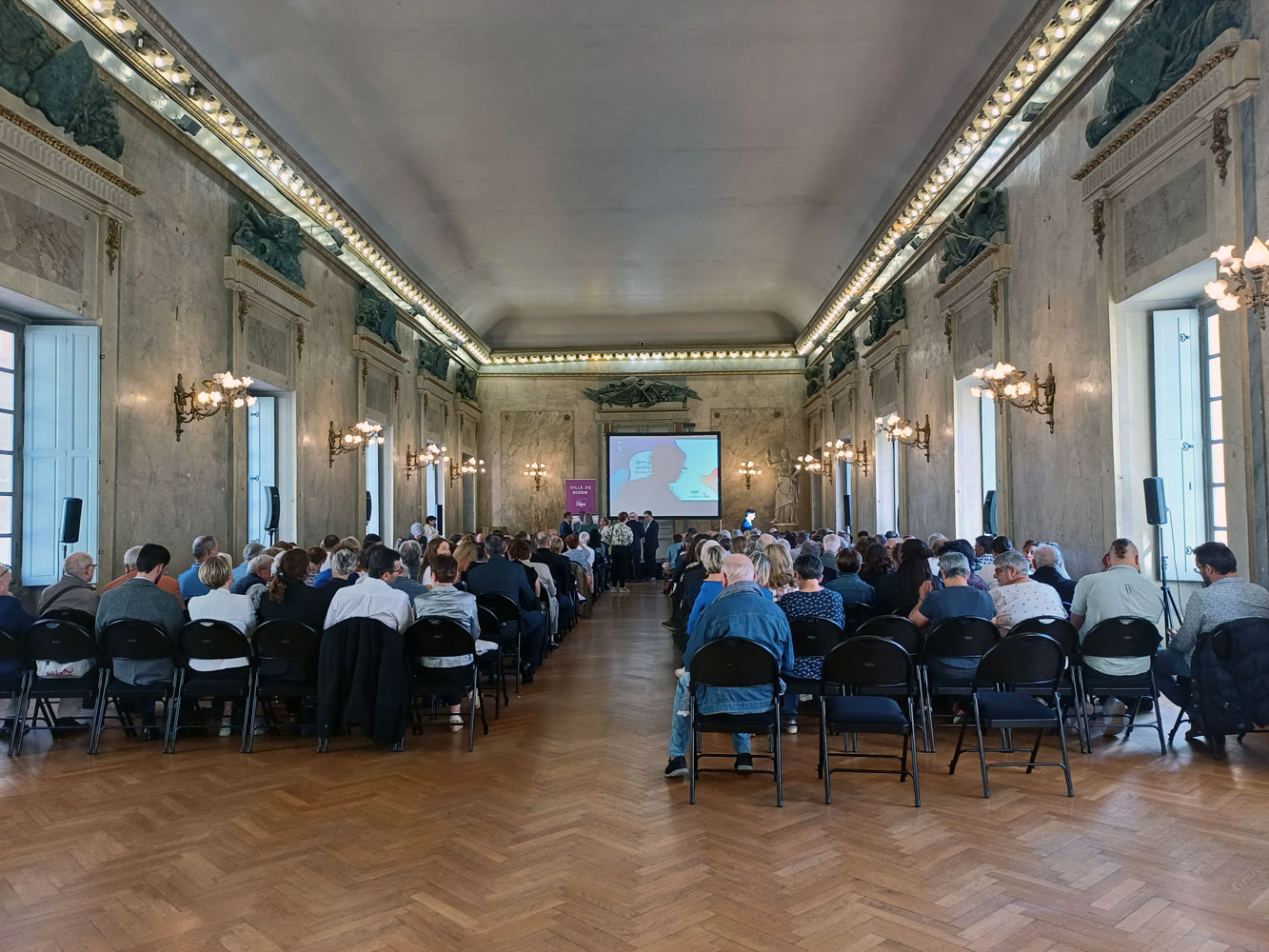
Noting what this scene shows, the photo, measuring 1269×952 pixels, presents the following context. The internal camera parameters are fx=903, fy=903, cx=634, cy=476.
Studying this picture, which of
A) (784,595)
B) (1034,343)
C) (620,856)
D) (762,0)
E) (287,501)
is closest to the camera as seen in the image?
(620,856)

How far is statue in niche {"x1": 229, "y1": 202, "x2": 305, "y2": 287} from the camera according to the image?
9.88 meters

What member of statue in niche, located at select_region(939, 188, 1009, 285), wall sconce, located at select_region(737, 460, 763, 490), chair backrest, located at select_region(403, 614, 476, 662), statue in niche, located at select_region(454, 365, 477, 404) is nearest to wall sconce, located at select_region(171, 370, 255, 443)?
chair backrest, located at select_region(403, 614, 476, 662)

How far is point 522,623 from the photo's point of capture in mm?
7379

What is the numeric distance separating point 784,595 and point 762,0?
5.57 meters

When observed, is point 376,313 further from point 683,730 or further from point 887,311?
point 683,730

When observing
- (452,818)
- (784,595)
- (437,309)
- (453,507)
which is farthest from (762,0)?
(453,507)

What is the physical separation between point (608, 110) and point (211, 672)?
765 centimetres

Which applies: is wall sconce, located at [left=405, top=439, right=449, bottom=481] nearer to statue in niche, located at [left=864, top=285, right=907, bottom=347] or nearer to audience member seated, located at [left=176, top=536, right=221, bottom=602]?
statue in niche, located at [left=864, top=285, right=907, bottom=347]

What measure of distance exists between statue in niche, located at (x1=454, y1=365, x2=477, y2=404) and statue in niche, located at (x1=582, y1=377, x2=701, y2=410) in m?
3.05

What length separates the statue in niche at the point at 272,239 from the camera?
9.88 m

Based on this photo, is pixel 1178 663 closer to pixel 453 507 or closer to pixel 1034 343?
pixel 1034 343

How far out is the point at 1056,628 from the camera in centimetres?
498

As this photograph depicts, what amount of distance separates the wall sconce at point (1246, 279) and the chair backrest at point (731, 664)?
9.95 ft

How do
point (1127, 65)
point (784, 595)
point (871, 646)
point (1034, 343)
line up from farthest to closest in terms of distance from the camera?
point (1034, 343)
point (1127, 65)
point (784, 595)
point (871, 646)
